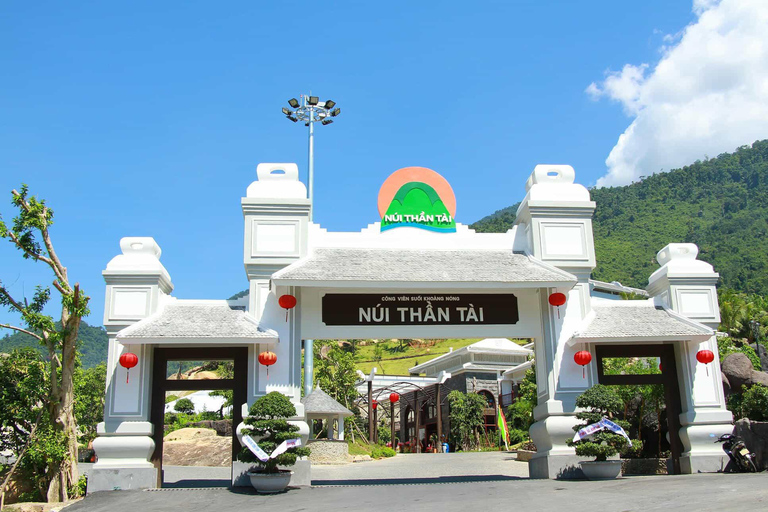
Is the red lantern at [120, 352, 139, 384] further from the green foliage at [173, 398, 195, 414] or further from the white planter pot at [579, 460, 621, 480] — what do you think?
the green foliage at [173, 398, 195, 414]

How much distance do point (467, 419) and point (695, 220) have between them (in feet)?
200

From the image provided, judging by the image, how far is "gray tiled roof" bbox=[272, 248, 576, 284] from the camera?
41.6 ft

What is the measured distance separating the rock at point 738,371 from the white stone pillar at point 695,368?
140 inches

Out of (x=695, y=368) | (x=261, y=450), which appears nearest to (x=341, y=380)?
(x=695, y=368)

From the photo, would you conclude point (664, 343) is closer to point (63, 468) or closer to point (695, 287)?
point (695, 287)

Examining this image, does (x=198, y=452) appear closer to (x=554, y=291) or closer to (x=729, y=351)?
(x=554, y=291)

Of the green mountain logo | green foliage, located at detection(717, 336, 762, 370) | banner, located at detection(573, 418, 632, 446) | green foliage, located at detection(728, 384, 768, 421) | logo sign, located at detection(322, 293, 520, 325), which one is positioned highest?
the green mountain logo

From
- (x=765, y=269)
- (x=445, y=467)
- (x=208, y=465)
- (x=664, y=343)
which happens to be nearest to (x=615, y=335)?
(x=664, y=343)

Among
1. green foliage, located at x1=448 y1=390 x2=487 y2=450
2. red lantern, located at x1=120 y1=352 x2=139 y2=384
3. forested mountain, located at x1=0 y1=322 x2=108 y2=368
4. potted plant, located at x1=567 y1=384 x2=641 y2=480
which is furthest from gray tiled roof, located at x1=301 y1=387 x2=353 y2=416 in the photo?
forested mountain, located at x1=0 y1=322 x2=108 y2=368

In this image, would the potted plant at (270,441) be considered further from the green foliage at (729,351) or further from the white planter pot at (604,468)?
the green foliage at (729,351)

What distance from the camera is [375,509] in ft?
29.5

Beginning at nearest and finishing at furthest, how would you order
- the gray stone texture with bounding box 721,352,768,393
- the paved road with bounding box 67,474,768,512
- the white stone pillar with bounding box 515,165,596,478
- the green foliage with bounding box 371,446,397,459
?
the paved road with bounding box 67,474,768,512, the white stone pillar with bounding box 515,165,596,478, the gray stone texture with bounding box 721,352,768,393, the green foliage with bounding box 371,446,397,459

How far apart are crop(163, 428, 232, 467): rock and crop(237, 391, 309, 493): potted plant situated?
11.4 meters

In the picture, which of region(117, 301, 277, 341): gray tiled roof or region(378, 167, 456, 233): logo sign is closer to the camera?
region(117, 301, 277, 341): gray tiled roof
